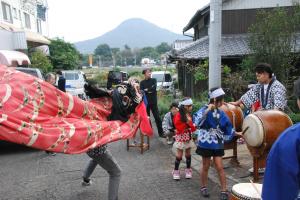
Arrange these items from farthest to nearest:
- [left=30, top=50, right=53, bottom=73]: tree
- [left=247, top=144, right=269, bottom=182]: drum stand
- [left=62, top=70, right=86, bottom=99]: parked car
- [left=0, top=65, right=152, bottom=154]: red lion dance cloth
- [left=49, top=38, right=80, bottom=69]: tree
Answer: [left=49, top=38, right=80, bottom=69]: tree → [left=30, top=50, right=53, bottom=73]: tree → [left=62, top=70, right=86, bottom=99]: parked car → [left=247, top=144, right=269, bottom=182]: drum stand → [left=0, top=65, right=152, bottom=154]: red lion dance cloth

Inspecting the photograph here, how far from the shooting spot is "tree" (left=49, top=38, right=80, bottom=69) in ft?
96.7

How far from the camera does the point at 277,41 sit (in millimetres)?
10484

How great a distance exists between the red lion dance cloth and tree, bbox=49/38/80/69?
1012 inches

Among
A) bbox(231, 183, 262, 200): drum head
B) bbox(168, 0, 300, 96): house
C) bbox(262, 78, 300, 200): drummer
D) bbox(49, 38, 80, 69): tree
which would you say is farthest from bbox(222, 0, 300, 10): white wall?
bbox(49, 38, 80, 69): tree

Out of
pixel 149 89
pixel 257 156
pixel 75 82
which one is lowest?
pixel 257 156

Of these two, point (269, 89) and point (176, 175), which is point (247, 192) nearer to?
point (269, 89)

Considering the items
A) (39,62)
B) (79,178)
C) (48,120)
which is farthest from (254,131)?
(39,62)

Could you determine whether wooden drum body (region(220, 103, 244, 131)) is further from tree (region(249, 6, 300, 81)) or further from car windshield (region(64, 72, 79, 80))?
car windshield (region(64, 72, 79, 80))

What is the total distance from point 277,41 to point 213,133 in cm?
630

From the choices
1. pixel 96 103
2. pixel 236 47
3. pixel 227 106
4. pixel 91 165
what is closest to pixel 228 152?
pixel 227 106

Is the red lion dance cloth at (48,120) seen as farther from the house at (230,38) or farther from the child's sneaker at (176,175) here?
the house at (230,38)

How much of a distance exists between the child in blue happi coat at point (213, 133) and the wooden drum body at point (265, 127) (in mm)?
338

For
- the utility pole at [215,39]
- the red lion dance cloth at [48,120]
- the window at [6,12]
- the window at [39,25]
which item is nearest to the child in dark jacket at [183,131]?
the red lion dance cloth at [48,120]

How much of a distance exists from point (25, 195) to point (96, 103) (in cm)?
195
